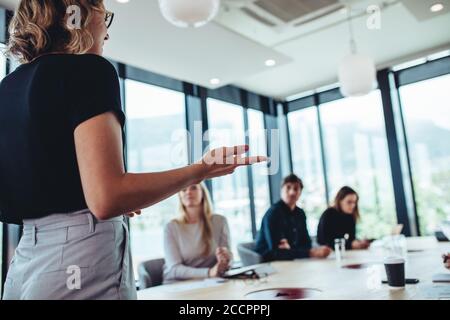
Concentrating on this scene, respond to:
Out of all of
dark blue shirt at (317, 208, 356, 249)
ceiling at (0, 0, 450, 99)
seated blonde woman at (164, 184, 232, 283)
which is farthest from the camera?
dark blue shirt at (317, 208, 356, 249)

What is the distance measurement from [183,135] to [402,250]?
3.32 m

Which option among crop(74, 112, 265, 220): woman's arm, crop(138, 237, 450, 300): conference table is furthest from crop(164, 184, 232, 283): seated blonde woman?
crop(74, 112, 265, 220): woman's arm

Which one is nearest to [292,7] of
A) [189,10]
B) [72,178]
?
[189,10]

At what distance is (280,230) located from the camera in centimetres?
335

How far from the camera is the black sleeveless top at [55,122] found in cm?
65

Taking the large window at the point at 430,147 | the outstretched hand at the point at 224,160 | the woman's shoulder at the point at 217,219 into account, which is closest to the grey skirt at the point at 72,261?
the outstretched hand at the point at 224,160

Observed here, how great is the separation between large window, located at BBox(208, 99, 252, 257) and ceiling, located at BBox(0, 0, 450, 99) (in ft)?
2.65

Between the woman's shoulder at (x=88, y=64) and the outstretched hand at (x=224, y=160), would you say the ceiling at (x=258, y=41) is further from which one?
the outstretched hand at (x=224, y=160)

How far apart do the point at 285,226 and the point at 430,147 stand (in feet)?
9.93

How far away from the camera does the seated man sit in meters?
3.26

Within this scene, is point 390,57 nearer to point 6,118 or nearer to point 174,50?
point 174,50

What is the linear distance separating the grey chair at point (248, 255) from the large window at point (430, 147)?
2909 mm

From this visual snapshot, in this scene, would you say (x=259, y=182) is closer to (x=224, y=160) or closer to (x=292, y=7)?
(x=292, y=7)

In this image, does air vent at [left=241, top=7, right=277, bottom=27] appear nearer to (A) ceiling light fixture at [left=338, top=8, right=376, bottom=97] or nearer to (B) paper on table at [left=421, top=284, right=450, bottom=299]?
(A) ceiling light fixture at [left=338, top=8, right=376, bottom=97]
